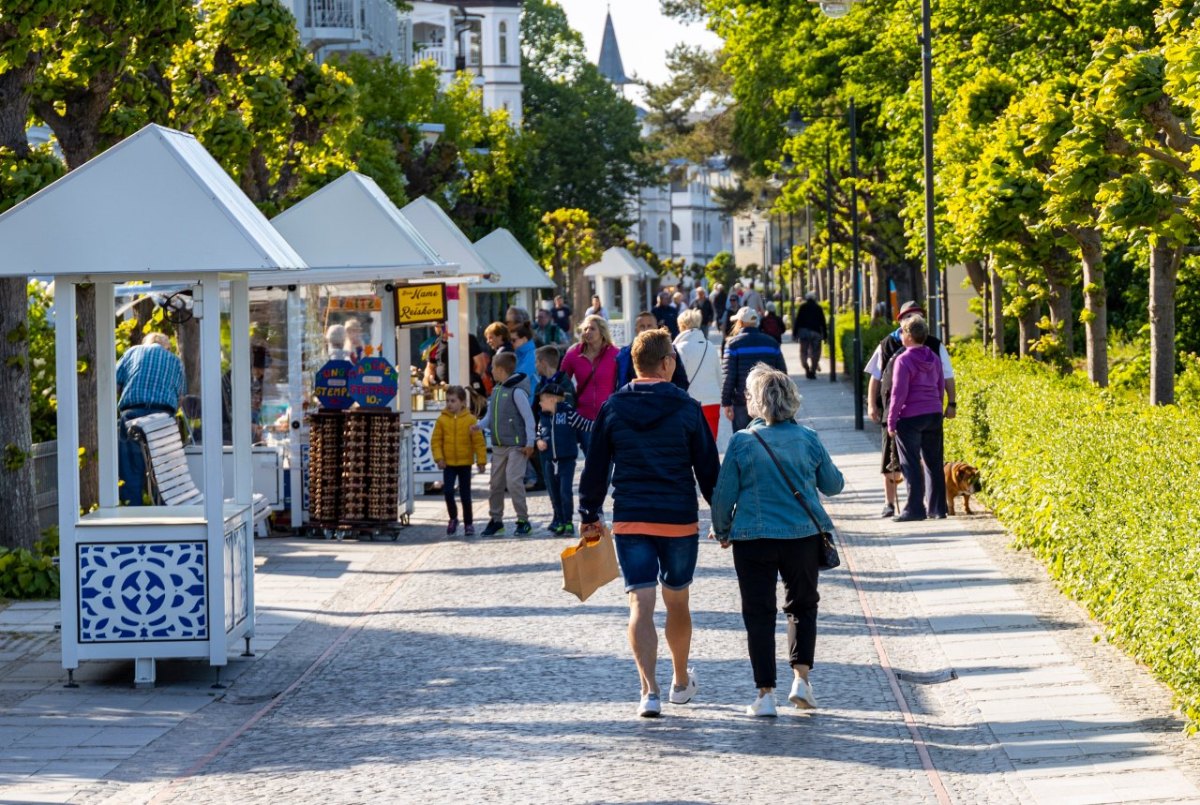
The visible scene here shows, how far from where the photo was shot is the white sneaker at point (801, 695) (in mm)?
9539

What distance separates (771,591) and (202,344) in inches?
146

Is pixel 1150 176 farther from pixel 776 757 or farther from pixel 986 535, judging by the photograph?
pixel 776 757

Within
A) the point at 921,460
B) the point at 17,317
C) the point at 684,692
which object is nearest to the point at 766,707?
the point at 684,692

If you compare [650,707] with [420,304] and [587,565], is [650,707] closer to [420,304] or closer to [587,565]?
[587,565]

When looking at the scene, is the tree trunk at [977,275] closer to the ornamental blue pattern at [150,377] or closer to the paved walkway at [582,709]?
the paved walkway at [582,709]

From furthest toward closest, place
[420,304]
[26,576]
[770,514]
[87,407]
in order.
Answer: [420,304] < [87,407] < [26,576] < [770,514]

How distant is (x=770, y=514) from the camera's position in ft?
30.6

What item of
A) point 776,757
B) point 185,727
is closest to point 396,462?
point 185,727

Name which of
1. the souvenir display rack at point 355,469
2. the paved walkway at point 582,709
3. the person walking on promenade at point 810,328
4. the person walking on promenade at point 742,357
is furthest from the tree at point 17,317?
the person walking on promenade at point 810,328

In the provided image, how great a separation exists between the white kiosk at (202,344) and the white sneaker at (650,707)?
2722mm

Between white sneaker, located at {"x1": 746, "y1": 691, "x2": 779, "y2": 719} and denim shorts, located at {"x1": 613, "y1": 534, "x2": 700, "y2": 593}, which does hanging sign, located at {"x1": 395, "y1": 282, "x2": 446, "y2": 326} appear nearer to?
denim shorts, located at {"x1": 613, "y1": 534, "x2": 700, "y2": 593}

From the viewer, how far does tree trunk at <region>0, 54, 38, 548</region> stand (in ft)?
47.9

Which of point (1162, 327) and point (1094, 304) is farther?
point (1094, 304)

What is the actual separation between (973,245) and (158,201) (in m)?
13.9
